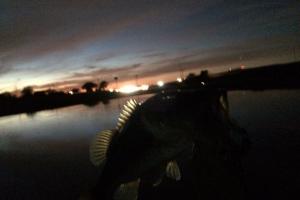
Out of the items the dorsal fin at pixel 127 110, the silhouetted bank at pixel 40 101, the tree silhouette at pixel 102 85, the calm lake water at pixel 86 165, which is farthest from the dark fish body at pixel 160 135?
the tree silhouette at pixel 102 85

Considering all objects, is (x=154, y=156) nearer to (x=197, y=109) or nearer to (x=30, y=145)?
(x=197, y=109)

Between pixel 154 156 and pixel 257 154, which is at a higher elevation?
pixel 154 156

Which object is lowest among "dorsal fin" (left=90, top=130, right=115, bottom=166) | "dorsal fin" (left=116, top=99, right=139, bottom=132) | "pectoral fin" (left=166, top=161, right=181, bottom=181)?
"pectoral fin" (left=166, top=161, right=181, bottom=181)

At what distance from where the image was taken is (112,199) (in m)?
2.63

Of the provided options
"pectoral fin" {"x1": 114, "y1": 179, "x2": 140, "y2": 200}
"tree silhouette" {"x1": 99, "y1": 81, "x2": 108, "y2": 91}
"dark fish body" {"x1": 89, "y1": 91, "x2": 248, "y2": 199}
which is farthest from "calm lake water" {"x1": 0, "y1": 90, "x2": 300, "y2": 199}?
"tree silhouette" {"x1": 99, "y1": 81, "x2": 108, "y2": 91}

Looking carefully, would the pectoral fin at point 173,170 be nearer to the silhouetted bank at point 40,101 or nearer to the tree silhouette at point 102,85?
the silhouetted bank at point 40,101

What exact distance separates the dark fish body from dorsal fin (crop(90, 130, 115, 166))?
0.08ft

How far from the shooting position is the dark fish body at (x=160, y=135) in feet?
6.20

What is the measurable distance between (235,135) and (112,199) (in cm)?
135

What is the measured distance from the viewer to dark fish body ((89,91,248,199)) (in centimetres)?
189

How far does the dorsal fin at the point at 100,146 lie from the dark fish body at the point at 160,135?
2 cm

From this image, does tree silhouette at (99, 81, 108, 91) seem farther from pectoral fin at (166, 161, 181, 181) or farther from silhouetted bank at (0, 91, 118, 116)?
pectoral fin at (166, 161, 181, 181)

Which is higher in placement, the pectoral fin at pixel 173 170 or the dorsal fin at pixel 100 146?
the dorsal fin at pixel 100 146

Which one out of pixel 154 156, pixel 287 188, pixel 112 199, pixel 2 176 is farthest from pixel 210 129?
pixel 2 176
